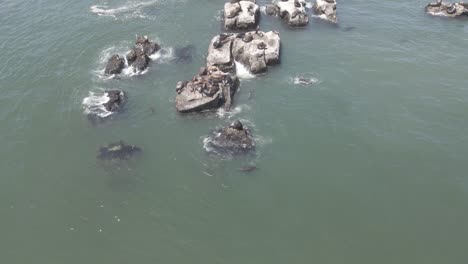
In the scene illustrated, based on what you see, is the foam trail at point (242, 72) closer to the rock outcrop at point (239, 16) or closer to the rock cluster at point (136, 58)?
the rock outcrop at point (239, 16)

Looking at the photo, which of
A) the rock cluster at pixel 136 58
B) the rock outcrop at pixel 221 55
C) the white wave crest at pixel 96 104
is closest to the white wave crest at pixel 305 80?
the rock outcrop at pixel 221 55

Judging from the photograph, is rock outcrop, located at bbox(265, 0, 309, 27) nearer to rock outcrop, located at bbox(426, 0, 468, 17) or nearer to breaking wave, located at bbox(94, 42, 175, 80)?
breaking wave, located at bbox(94, 42, 175, 80)

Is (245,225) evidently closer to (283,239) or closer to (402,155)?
(283,239)

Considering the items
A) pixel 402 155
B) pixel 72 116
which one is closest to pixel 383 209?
pixel 402 155

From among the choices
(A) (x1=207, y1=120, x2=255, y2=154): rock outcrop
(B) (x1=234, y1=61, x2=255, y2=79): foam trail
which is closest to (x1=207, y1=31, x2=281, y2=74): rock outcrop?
(B) (x1=234, y1=61, x2=255, y2=79): foam trail

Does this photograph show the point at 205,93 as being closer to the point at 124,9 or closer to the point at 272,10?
the point at 272,10

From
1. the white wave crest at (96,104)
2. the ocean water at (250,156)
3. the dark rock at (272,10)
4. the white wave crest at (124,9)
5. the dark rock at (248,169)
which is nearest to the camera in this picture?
the ocean water at (250,156)
